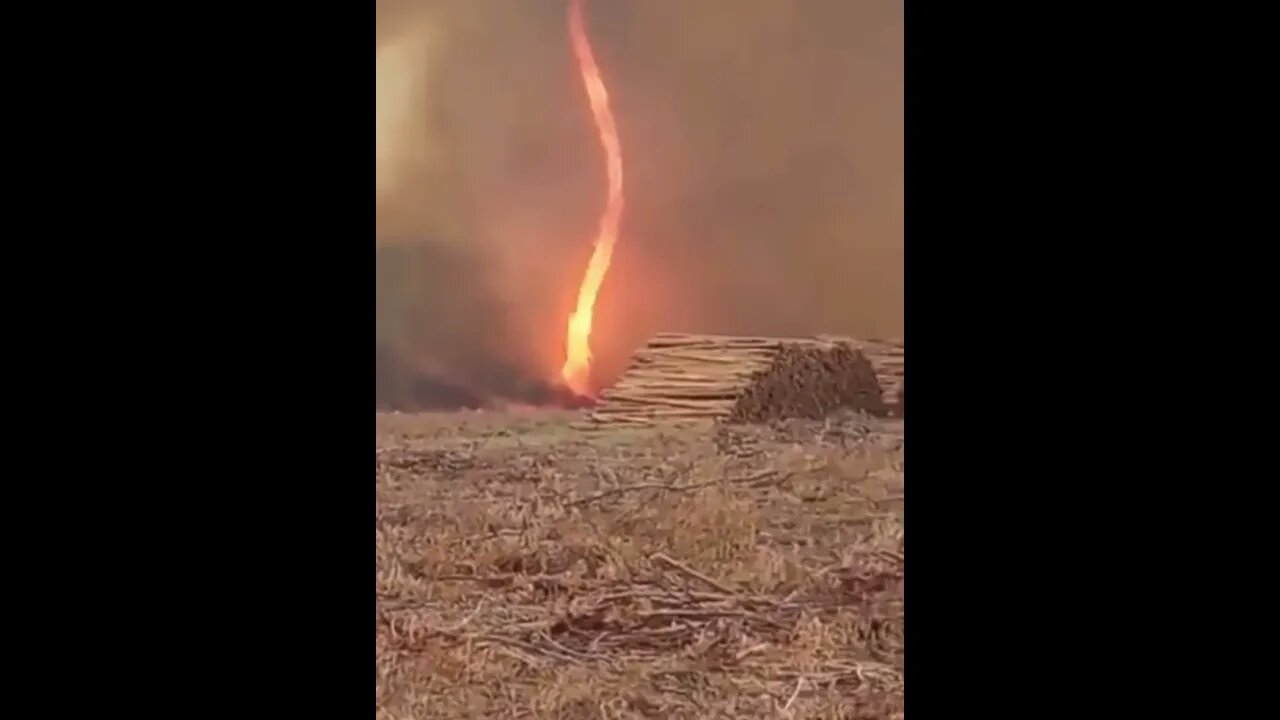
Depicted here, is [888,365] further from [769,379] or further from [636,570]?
[636,570]

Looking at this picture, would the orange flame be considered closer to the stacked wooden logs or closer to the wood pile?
the wood pile

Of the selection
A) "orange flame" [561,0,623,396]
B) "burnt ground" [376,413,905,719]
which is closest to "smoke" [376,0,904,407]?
"orange flame" [561,0,623,396]

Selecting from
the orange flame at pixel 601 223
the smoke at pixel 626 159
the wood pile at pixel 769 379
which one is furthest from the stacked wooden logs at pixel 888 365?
the orange flame at pixel 601 223

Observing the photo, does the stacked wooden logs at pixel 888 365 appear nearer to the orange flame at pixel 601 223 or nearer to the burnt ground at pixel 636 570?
the burnt ground at pixel 636 570

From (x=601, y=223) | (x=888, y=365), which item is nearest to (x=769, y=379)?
(x=888, y=365)

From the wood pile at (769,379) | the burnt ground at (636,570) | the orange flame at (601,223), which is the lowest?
the burnt ground at (636,570)

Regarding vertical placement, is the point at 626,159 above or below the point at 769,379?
above
